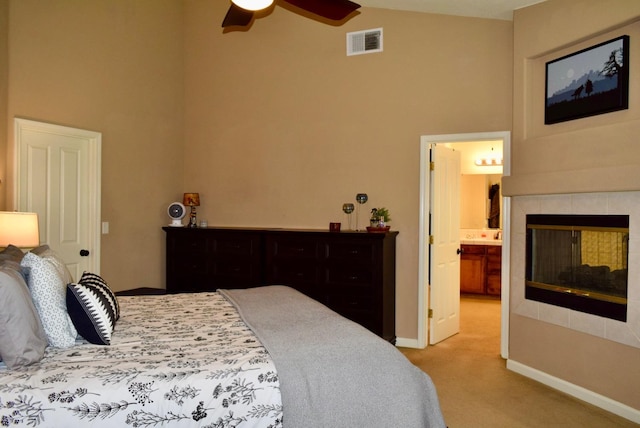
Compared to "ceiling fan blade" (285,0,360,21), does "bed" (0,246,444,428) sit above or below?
below

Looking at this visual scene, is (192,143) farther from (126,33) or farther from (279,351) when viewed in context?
(279,351)

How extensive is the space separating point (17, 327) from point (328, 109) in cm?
370

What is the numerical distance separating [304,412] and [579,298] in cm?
253

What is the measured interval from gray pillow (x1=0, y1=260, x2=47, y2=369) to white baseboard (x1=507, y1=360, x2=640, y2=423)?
3.39 meters

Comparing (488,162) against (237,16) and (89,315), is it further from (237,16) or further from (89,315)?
(89,315)

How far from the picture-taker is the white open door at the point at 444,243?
4.60m

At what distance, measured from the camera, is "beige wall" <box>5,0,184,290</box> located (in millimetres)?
3779

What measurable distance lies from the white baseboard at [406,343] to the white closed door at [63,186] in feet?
9.98

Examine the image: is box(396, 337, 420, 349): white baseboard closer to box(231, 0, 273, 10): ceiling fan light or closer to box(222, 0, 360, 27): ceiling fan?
box(222, 0, 360, 27): ceiling fan

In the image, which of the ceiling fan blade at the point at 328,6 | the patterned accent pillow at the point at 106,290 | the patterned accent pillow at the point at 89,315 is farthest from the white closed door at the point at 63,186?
the ceiling fan blade at the point at 328,6

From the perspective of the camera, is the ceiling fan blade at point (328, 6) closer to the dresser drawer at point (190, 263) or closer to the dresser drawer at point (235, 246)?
the dresser drawer at point (235, 246)

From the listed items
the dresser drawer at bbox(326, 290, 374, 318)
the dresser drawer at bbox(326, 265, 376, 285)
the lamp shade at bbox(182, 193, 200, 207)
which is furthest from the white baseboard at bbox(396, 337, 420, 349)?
the lamp shade at bbox(182, 193, 200, 207)

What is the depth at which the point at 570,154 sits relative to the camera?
3.39m

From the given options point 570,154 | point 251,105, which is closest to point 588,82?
point 570,154
